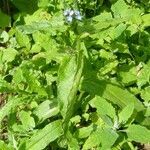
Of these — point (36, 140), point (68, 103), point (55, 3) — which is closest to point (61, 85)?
point (68, 103)

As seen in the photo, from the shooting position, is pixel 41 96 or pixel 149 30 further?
pixel 149 30

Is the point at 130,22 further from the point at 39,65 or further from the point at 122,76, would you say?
the point at 39,65

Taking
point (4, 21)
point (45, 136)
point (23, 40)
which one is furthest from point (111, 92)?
point (4, 21)

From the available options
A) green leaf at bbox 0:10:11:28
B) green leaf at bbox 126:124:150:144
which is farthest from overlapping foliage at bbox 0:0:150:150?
green leaf at bbox 0:10:11:28

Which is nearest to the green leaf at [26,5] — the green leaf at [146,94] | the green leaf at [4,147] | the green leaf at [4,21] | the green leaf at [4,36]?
the green leaf at [4,21]

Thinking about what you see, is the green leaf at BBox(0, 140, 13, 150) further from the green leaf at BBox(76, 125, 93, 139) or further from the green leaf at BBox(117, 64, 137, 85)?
the green leaf at BBox(117, 64, 137, 85)

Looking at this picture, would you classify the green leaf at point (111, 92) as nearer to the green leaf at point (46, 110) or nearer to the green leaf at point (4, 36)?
the green leaf at point (46, 110)

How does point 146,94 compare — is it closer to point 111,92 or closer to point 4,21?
point 111,92
